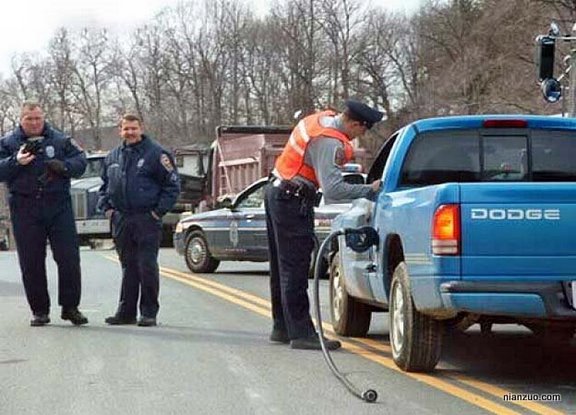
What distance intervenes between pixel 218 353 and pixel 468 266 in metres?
2.59

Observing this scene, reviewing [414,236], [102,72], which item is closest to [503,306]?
[414,236]

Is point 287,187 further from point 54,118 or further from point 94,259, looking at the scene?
point 54,118

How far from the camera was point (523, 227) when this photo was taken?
617cm

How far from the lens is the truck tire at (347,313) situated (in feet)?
29.7

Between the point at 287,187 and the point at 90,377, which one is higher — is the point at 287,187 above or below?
above

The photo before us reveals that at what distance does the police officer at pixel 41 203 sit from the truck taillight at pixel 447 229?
4.22 meters

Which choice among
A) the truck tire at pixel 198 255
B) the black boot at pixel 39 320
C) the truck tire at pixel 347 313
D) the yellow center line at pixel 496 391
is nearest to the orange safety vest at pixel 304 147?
the truck tire at pixel 347 313

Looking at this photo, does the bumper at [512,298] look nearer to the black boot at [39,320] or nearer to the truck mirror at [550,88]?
the black boot at [39,320]

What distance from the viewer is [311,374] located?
23.7 feet

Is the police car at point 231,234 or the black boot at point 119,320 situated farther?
the police car at point 231,234

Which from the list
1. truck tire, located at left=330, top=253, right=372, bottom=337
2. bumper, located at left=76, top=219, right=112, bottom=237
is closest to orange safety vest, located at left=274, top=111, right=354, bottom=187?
truck tire, located at left=330, top=253, right=372, bottom=337

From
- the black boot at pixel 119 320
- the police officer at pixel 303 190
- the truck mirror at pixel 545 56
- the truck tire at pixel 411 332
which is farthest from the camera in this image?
the truck mirror at pixel 545 56

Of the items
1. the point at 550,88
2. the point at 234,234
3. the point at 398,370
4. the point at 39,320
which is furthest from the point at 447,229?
the point at 550,88

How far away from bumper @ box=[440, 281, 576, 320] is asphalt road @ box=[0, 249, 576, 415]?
1.74ft
